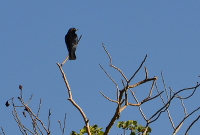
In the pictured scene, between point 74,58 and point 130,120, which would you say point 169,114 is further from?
point 74,58

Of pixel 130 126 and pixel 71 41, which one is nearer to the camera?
pixel 130 126

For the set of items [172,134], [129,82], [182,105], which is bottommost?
[172,134]

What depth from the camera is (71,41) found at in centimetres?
913

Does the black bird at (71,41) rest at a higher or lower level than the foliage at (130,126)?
higher

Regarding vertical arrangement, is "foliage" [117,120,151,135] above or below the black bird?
below

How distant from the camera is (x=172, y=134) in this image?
13.6ft

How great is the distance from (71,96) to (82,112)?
0.76 feet

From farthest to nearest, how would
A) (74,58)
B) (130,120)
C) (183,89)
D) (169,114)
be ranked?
(74,58)
(130,120)
(169,114)
(183,89)

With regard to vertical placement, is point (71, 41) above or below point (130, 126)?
above

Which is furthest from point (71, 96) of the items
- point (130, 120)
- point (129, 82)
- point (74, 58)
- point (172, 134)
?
point (74, 58)

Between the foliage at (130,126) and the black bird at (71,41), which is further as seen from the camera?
the black bird at (71,41)

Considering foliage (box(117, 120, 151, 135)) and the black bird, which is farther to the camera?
the black bird

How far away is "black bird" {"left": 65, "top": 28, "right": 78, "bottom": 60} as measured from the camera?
8734mm

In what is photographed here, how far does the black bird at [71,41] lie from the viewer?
8.73m
